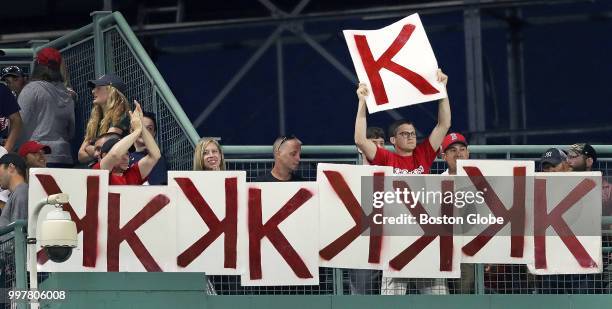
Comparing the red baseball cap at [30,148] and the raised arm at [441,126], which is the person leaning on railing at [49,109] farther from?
the raised arm at [441,126]

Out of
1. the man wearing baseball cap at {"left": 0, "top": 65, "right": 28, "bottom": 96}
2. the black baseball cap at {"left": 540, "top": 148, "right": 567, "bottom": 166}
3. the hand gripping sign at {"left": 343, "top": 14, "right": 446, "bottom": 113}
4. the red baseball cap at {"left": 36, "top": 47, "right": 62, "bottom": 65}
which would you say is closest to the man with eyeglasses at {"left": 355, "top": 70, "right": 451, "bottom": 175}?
the hand gripping sign at {"left": 343, "top": 14, "right": 446, "bottom": 113}

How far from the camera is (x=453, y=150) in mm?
13320

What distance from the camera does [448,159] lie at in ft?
43.8

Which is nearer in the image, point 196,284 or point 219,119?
point 196,284

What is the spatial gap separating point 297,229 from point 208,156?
0.82 m

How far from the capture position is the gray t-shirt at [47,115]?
14.7m

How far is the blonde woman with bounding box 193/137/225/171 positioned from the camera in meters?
12.9

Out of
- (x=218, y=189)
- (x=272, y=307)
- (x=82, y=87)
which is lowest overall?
(x=272, y=307)

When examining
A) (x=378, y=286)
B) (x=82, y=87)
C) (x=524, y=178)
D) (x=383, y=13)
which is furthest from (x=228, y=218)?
(x=383, y=13)

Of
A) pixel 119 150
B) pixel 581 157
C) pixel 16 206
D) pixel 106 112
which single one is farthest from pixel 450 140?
pixel 16 206

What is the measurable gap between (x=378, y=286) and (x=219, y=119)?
26.2ft

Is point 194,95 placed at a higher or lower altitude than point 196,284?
higher

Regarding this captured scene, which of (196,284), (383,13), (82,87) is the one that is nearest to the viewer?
(196,284)

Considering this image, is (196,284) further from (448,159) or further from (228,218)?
(448,159)
